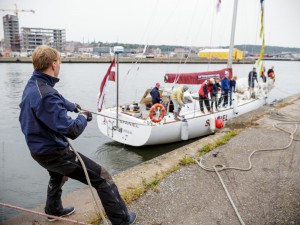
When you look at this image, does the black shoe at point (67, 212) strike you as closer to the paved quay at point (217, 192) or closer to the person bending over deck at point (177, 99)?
the paved quay at point (217, 192)

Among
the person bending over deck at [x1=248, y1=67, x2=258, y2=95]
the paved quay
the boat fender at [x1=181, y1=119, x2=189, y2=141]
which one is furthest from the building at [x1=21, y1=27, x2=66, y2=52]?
the paved quay

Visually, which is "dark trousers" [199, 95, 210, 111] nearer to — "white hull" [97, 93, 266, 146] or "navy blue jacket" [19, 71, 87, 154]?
"white hull" [97, 93, 266, 146]

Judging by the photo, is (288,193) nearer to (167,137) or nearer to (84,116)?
(84,116)

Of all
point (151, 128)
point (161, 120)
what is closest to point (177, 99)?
point (161, 120)

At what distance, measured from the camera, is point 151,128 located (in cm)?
A: 852

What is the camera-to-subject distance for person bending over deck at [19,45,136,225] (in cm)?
227

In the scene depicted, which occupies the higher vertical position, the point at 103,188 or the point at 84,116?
the point at 84,116

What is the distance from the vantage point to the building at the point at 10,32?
132250 millimetres

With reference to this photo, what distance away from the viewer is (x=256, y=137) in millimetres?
6570

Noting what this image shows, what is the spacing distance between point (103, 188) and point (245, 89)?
46.1 feet

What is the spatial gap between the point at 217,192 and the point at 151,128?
4.75 meters

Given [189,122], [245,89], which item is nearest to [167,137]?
[189,122]

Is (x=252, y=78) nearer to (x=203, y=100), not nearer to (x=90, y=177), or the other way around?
(x=203, y=100)

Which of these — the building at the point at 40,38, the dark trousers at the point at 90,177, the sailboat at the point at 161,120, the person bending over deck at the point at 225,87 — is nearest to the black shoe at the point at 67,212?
the dark trousers at the point at 90,177
